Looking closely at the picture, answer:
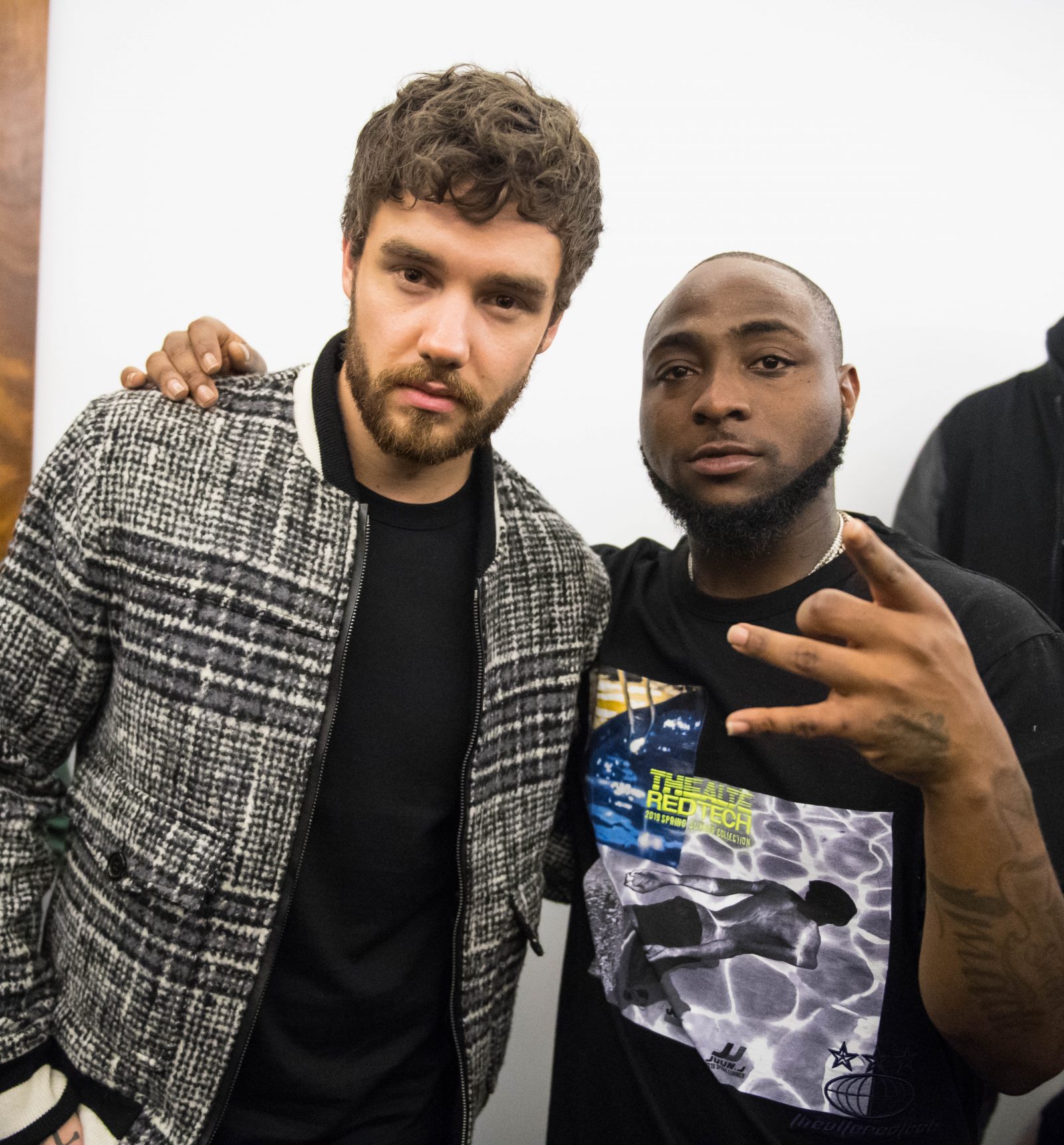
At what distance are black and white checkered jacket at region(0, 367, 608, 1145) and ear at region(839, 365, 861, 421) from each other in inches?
27.4

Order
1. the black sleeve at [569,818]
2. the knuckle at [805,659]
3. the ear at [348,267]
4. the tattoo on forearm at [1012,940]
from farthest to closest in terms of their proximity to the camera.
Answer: the black sleeve at [569,818], the ear at [348,267], the tattoo on forearm at [1012,940], the knuckle at [805,659]

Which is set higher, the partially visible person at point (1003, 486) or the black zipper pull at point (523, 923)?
the partially visible person at point (1003, 486)

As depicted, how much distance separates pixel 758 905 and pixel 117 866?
729mm

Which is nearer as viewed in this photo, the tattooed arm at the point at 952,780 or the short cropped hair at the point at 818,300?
the tattooed arm at the point at 952,780

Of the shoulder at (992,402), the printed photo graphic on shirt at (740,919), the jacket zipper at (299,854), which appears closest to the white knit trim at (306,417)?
the jacket zipper at (299,854)

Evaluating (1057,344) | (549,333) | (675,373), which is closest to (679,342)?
(675,373)

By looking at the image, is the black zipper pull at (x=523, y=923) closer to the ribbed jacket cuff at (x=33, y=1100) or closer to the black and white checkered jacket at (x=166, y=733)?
the black and white checkered jacket at (x=166, y=733)

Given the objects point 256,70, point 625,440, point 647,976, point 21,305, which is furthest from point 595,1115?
point 256,70

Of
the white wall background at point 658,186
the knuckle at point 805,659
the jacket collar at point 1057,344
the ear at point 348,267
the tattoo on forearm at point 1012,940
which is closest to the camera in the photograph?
the knuckle at point 805,659

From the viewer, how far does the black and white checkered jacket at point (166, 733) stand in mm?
858

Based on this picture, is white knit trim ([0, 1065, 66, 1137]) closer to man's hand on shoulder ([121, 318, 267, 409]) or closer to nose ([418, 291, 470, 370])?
man's hand on shoulder ([121, 318, 267, 409])

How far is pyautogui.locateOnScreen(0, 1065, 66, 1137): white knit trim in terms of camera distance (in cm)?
82

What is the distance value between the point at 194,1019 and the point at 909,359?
172 centimetres

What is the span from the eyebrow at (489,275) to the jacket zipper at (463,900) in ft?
1.23
